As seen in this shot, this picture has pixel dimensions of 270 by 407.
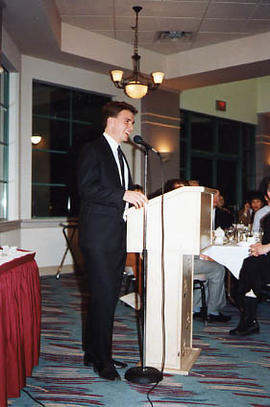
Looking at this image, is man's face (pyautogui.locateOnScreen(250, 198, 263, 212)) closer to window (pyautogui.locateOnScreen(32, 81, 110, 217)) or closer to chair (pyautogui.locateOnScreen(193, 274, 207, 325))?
chair (pyautogui.locateOnScreen(193, 274, 207, 325))

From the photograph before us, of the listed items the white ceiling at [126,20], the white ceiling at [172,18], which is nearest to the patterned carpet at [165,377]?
the white ceiling at [126,20]

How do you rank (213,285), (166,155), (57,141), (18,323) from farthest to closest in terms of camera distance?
(166,155) < (57,141) < (213,285) < (18,323)

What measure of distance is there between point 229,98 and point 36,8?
7253 mm

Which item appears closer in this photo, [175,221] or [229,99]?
[175,221]

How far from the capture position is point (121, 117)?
3096 mm

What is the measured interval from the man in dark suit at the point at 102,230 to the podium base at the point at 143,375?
0.09 meters

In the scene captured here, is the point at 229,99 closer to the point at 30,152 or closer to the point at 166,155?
the point at 166,155

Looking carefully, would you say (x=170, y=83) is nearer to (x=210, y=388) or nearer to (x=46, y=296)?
(x=46, y=296)

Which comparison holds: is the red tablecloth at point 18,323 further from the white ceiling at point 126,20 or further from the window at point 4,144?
the window at point 4,144

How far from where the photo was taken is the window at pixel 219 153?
444 inches

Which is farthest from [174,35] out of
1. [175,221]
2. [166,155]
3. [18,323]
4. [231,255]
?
[18,323]

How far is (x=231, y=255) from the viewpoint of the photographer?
454 centimetres

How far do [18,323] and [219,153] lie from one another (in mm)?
10103

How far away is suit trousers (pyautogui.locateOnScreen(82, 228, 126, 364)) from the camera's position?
3.00 m
